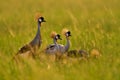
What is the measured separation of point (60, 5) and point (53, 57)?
12.5 meters

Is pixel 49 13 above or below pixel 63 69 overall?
above

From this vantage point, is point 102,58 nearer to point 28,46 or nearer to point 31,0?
point 28,46

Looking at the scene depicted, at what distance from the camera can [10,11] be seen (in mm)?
19359

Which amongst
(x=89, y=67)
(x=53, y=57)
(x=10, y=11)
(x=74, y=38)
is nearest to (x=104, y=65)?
(x=89, y=67)

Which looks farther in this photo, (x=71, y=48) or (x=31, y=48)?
(x=71, y=48)

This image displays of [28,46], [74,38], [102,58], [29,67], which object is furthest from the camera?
[74,38]

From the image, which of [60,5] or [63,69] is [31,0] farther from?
[63,69]

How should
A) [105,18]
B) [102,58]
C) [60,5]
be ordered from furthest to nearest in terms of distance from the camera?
[60,5] → [105,18] → [102,58]

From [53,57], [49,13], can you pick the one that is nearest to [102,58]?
[53,57]

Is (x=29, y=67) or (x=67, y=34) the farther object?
(x=67, y=34)

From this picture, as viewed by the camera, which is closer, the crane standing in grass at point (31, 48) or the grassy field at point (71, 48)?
the grassy field at point (71, 48)

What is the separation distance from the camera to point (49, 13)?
18.2 m

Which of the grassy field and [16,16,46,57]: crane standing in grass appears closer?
the grassy field

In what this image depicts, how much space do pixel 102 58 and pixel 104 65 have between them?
73 cm
